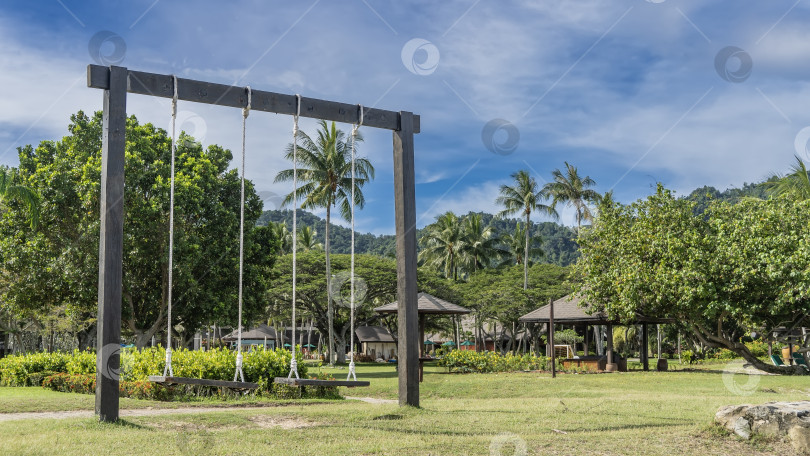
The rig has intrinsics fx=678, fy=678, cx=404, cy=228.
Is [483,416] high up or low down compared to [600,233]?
down

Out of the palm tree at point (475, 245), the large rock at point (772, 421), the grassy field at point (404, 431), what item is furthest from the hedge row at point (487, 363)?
the palm tree at point (475, 245)

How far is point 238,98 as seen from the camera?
962cm

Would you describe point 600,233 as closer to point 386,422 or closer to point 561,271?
point 386,422

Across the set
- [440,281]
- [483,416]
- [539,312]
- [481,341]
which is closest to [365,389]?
[483,416]

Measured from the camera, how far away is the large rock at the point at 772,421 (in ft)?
24.3

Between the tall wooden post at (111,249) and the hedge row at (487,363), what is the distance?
20288 millimetres

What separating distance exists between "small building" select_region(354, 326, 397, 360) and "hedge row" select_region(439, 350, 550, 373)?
2367 centimetres

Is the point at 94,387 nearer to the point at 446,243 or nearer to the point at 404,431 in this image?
the point at 404,431

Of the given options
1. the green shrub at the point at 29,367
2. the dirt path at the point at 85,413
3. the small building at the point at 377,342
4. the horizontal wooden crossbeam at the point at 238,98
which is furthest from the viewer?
the small building at the point at 377,342

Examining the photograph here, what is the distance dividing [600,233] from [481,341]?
3095 centimetres

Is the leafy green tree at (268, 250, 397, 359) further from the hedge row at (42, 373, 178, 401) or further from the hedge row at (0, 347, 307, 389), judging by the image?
the hedge row at (0, 347, 307, 389)

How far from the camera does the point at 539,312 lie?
3050 cm

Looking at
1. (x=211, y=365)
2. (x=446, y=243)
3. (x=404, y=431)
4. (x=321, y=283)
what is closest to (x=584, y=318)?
(x=321, y=283)

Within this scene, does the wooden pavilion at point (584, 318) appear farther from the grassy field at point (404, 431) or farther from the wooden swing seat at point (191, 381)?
the wooden swing seat at point (191, 381)
